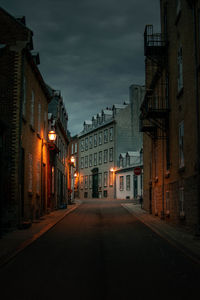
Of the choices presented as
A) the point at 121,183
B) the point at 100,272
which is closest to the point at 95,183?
the point at 121,183

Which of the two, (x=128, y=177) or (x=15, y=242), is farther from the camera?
(x=128, y=177)

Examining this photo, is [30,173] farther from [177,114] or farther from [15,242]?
[15,242]

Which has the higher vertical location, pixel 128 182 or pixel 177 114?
pixel 177 114

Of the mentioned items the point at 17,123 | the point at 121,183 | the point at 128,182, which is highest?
the point at 17,123

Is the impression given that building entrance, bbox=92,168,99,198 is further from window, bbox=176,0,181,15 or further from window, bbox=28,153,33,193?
window, bbox=176,0,181,15

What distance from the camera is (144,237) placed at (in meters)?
12.6

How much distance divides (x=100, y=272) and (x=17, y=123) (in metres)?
9.86

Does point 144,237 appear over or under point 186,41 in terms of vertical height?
under

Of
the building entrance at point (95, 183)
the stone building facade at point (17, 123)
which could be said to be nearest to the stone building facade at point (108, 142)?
the building entrance at point (95, 183)

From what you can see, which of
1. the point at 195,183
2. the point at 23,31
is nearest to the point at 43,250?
the point at 195,183

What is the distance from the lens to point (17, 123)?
15.7 m

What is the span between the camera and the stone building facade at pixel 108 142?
58281 mm

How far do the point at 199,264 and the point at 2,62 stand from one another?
1177 centimetres

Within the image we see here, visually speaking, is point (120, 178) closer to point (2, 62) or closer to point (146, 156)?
point (146, 156)
